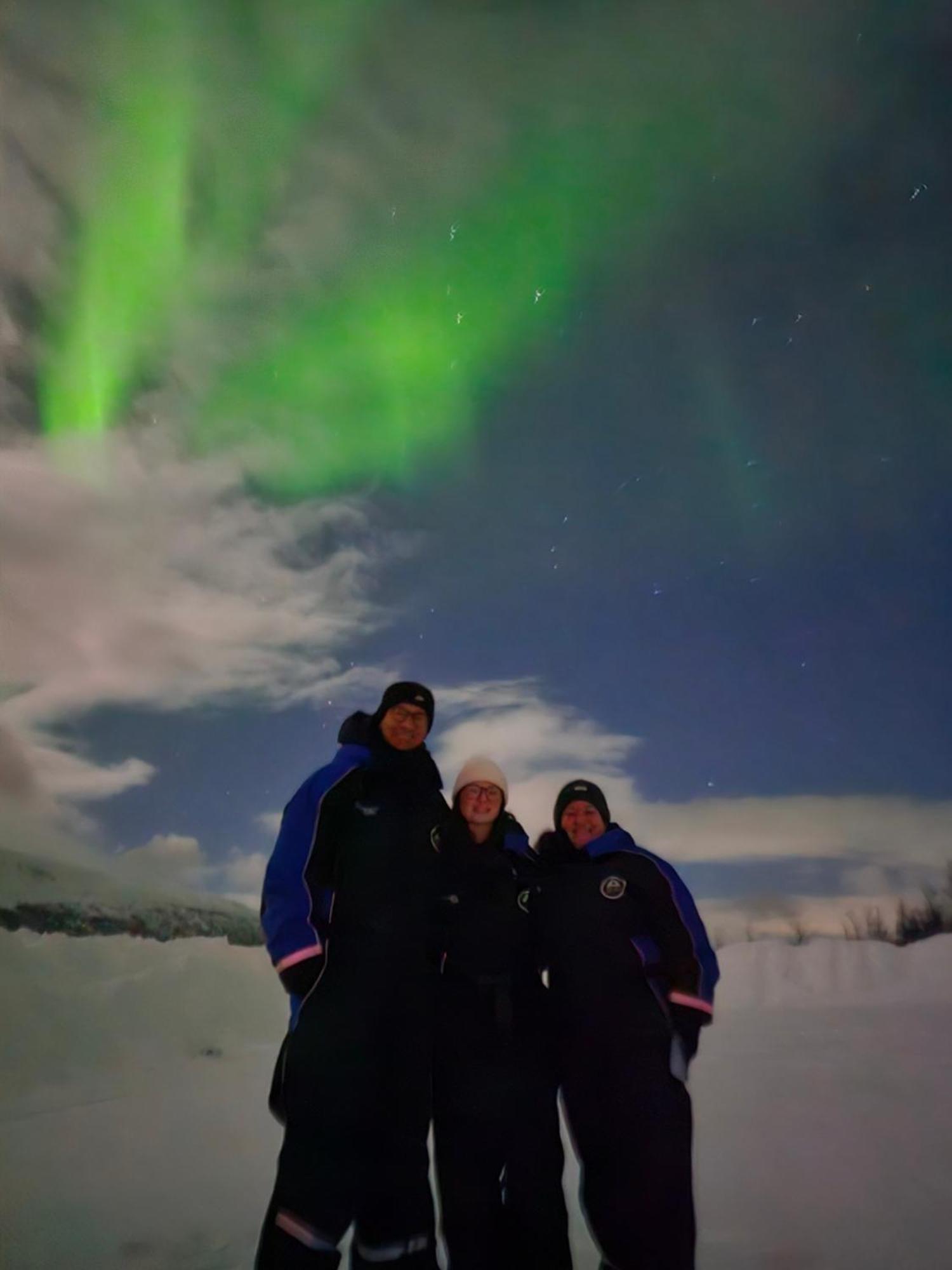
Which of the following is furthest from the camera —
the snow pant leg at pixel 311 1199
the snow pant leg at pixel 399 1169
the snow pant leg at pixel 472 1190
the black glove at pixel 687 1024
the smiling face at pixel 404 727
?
the smiling face at pixel 404 727

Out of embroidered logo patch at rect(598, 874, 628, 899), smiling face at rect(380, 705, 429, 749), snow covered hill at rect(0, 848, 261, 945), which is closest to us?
embroidered logo patch at rect(598, 874, 628, 899)

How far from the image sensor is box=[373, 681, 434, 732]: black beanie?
11.8 ft

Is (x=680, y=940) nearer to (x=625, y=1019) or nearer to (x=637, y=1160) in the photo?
(x=625, y=1019)

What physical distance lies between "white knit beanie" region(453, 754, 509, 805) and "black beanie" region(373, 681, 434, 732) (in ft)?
0.97

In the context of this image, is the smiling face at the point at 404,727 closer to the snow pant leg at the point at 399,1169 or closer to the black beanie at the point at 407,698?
the black beanie at the point at 407,698

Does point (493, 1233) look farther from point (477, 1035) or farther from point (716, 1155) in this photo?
point (716, 1155)

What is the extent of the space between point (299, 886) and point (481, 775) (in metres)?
1.05

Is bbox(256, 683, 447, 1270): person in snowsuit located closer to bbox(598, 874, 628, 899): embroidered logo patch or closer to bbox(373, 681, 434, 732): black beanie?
bbox(373, 681, 434, 732): black beanie

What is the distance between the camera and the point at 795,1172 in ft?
14.3

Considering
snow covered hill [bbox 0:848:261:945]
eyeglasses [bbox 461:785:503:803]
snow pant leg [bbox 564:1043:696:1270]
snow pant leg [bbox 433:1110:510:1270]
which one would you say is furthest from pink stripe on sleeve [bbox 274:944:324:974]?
snow covered hill [bbox 0:848:261:945]

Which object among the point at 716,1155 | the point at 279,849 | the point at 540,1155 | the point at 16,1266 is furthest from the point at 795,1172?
the point at 16,1266

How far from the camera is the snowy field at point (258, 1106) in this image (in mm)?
3752

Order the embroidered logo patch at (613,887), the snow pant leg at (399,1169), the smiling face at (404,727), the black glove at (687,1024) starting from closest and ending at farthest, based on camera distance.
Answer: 1. the snow pant leg at (399,1169)
2. the black glove at (687,1024)
3. the embroidered logo patch at (613,887)
4. the smiling face at (404,727)

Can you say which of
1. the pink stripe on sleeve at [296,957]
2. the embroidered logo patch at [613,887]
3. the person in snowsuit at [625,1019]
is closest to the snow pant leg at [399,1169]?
the pink stripe on sleeve at [296,957]
